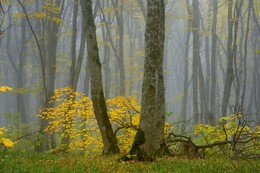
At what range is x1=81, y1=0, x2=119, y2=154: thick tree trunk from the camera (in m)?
10.3

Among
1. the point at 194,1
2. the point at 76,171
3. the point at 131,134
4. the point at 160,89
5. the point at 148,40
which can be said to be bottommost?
the point at 131,134

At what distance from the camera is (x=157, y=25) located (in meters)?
7.70

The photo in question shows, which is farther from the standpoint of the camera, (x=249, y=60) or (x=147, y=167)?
(x=249, y=60)

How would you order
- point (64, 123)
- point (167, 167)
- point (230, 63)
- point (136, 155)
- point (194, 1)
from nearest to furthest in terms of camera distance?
point (167, 167) < point (136, 155) < point (64, 123) < point (230, 63) < point (194, 1)

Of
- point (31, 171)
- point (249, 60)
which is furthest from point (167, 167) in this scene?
point (249, 60)

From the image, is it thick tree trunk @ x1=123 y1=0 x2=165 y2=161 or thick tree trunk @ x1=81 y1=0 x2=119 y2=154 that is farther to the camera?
thick tree trunk @ x1=81 y1=0 x2=119 y2=154

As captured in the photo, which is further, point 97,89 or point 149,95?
point 97,89

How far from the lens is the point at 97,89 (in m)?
10.3

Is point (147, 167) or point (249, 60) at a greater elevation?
point (249, 60)

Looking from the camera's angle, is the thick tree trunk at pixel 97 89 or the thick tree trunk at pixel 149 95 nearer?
the thick tree trunk at pixel 149 95

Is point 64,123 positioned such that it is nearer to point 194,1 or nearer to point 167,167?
point 167,167

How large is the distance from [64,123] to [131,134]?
11.1ft

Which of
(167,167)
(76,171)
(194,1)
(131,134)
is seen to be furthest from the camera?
(194,1)

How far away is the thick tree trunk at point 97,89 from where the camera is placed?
10.3 meters
